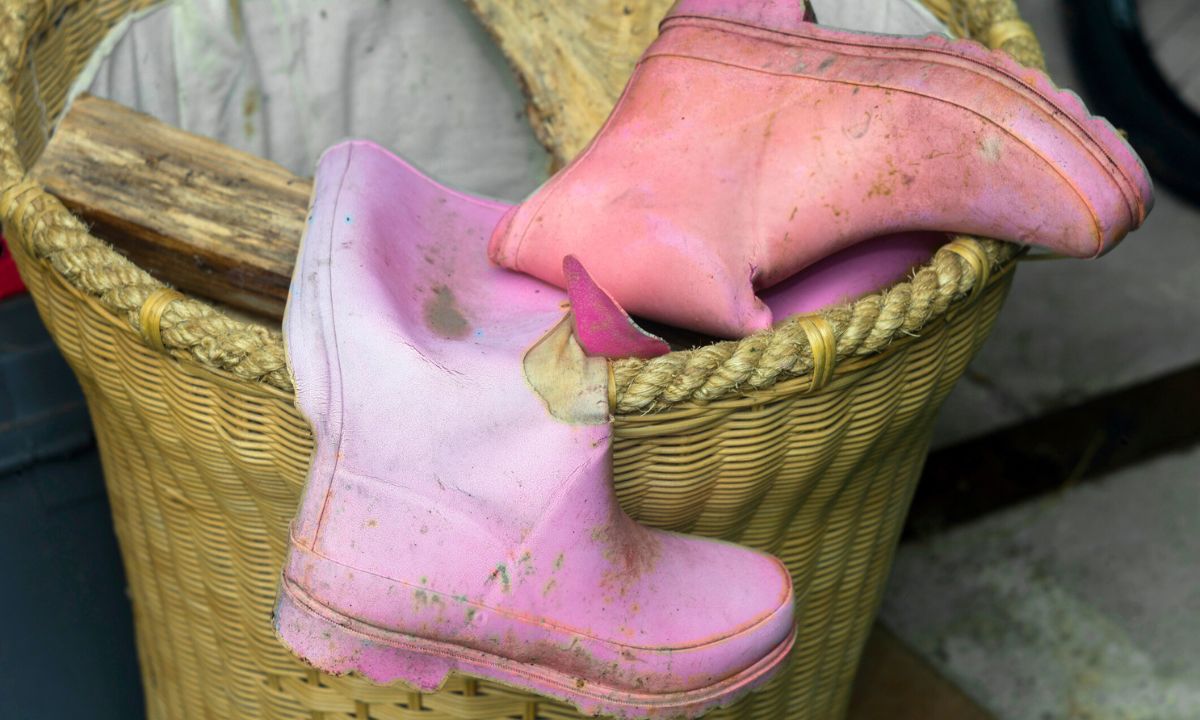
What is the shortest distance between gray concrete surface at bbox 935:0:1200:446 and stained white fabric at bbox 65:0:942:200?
1.94 feet

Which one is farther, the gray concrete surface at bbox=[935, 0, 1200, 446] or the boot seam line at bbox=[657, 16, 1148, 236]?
the gray concrete surface at bbox=[935, 0, 1200, 446]

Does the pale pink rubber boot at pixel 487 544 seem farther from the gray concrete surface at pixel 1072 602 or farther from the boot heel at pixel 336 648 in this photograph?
the gray concrete surface at pixel 1072 602

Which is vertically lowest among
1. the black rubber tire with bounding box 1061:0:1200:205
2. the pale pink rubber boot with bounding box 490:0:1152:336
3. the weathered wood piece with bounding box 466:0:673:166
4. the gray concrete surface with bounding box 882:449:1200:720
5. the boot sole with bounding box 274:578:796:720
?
the gray concrete surface with bounding box 882:449:1200:720

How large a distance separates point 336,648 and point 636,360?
Answer: 0.67ft

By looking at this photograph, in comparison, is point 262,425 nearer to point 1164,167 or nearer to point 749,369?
point 749,369

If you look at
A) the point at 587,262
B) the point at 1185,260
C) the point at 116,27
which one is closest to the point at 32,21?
the point at 116,27

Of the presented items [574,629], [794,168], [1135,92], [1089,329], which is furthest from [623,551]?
[1135,92]

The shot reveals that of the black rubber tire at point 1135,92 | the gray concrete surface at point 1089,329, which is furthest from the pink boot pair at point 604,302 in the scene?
the black rubber tire at point 1135,92

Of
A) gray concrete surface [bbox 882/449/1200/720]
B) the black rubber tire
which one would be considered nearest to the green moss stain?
gray concrete surface [bbox 882/449/1200/720]

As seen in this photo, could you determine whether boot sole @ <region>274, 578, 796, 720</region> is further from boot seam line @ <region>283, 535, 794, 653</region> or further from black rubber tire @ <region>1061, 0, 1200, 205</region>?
black rubber tire @ <region>1061, 0, 1200, 205</region>

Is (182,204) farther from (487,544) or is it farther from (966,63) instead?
(966,63)

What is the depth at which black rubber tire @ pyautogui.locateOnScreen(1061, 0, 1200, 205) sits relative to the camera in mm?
1913

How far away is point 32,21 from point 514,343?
501mm

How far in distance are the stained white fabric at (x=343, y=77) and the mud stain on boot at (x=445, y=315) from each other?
442 millimetres
